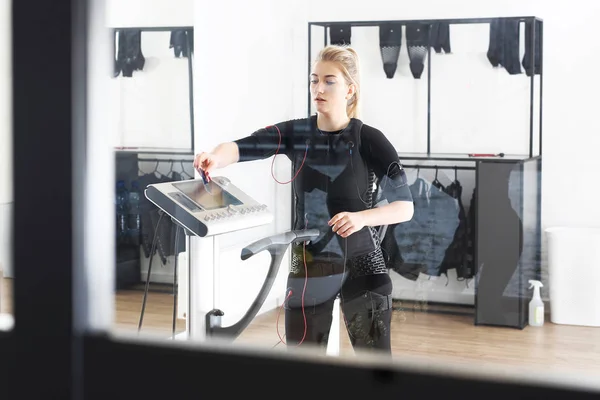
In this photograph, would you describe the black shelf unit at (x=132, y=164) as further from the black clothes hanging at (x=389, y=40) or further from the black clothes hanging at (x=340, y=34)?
the black clothes hanging at (x=389, y=40)

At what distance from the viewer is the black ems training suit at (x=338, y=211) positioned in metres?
1.37

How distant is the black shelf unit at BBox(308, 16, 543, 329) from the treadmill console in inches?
10.2

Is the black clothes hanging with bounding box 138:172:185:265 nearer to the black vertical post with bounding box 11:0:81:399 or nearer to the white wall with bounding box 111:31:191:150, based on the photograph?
the white wall with bounding box 111:31:191:150

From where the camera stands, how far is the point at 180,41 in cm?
193

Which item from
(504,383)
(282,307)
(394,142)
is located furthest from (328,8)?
(504,383)

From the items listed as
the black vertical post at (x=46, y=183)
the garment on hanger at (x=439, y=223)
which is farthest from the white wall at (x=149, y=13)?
the garment on hanger at (x=439, y=223)

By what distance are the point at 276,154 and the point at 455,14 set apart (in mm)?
498

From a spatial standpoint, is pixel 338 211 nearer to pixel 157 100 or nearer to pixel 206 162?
pixel 206 162

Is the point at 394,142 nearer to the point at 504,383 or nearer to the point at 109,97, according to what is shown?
the point at 109,97

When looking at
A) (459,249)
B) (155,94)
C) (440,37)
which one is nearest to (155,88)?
(155,94)

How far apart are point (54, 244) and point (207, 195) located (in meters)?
0.74

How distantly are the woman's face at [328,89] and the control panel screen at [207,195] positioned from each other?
28 cm

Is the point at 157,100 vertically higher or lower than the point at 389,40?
lower

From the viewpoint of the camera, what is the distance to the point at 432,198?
A: 159cm
